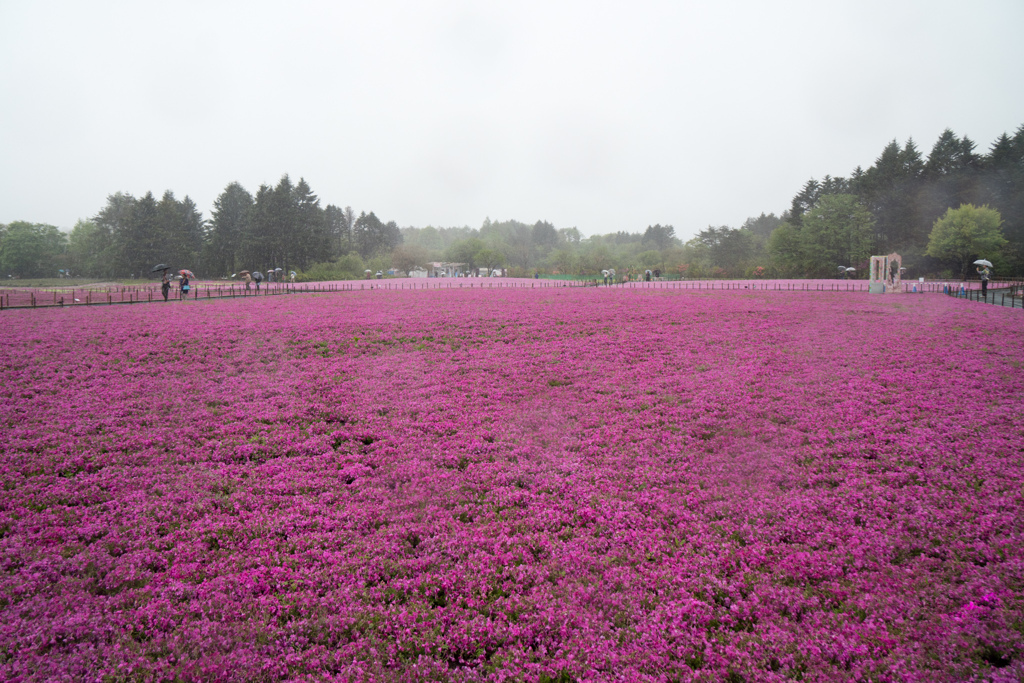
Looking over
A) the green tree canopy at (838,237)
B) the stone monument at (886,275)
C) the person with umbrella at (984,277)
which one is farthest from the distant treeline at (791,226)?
the stone monument at (886,275)

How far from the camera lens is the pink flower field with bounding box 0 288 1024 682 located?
4.37 meters

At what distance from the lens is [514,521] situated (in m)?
6.64

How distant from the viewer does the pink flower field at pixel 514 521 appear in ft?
14.3

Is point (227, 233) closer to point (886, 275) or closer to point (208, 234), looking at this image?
point (208, 234)

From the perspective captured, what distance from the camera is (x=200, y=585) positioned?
5.29 meters

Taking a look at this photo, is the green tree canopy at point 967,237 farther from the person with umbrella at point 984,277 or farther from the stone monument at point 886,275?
the stone monument at point 886,275

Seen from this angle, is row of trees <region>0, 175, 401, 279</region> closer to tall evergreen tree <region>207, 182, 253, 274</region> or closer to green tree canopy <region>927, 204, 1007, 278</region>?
tall evergreen tree <region>207, 182, 253, 274</region>

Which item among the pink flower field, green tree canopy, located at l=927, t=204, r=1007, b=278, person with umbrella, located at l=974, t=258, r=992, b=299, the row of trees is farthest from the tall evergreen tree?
green tree canopy, located at l=927, t=204, r=1007, b=278

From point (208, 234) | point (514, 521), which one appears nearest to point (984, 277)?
point (514, 521)

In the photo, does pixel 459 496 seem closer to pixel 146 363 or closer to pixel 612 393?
pixel 612 393

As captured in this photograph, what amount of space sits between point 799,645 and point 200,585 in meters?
5.79

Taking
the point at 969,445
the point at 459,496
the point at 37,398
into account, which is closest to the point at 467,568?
the point at 459,496

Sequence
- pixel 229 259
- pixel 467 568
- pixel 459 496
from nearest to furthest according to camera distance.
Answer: pixel 467 568 < pixel 459 496 < pixel 229 259

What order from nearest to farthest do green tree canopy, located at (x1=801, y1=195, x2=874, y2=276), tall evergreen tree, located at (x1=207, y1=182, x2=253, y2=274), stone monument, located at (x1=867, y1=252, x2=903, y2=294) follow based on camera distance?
stone monument, located at (x1=867, y1=252, x2=903, y2=294) → green tree canopy, located at (x1=801, y1=195, x2=874, y2=276) → tall evergreen tree, located at (x1=207, y1=182, x2=253, y2=274)
